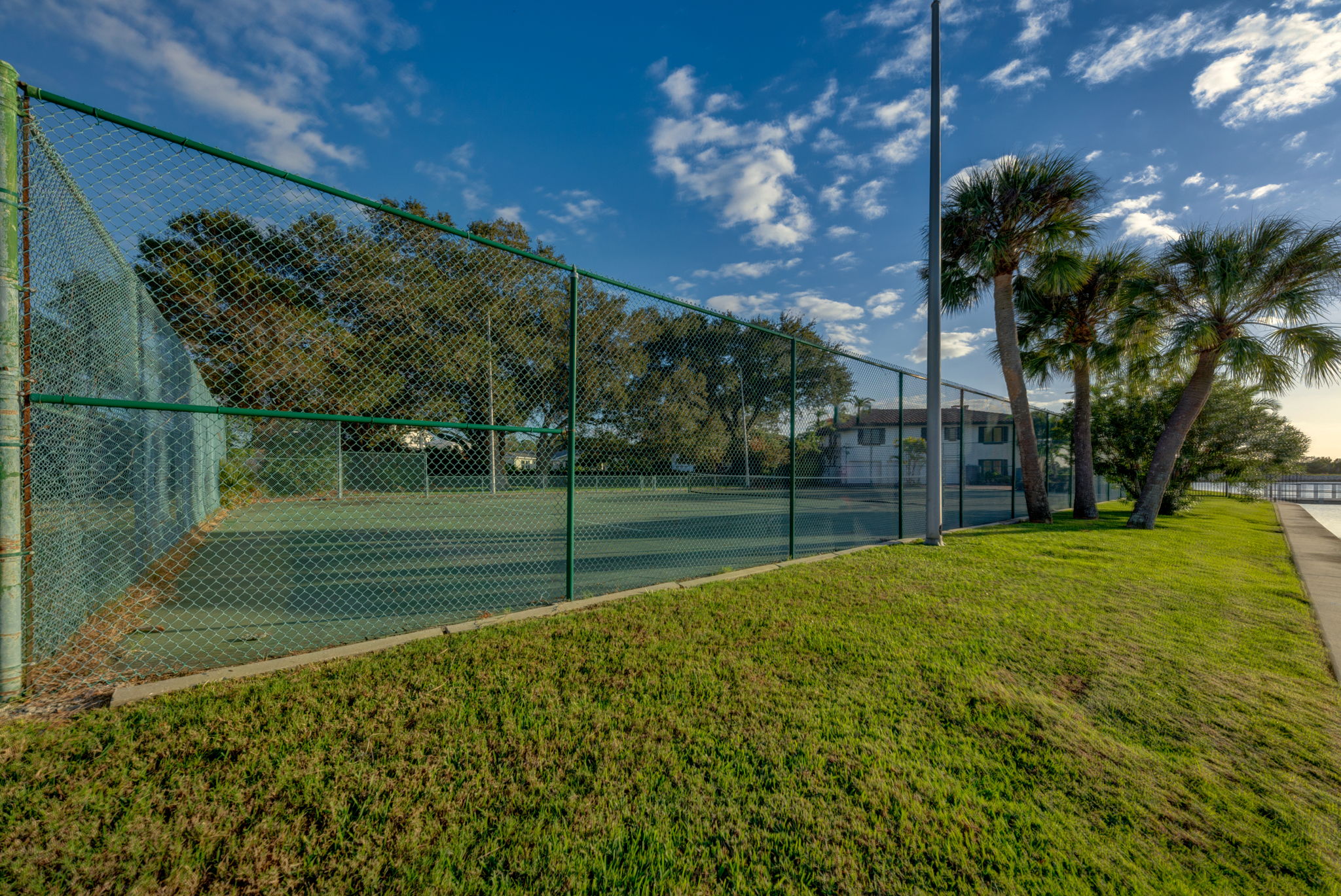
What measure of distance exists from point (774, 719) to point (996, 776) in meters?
0.92

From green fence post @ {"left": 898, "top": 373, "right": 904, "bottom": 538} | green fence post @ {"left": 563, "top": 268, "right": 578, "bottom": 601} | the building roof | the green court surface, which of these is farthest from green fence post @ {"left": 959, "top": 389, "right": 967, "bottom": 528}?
green fence post @ {"left": 563, "top": 268, "right": 578, "bottom": 601}

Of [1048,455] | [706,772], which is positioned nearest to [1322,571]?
[1048,455]

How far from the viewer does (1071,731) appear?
95.7 inches

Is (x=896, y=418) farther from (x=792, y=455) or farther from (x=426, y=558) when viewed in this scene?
(x=426, y=558)

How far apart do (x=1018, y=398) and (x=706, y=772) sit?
40.2 ft

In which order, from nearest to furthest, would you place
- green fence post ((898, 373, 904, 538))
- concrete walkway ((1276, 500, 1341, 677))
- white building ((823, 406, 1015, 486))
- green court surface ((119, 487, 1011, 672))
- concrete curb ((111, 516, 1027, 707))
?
concrete curb ((111, 516, 1027, 707)) < green court surface ((119, 487, 1011, 672)) < concrete walkway ((1276, 500, 1341, 677)) < green fence post ((898, 373, 904, 538)) < white building ((823, 406, 1015, 486))

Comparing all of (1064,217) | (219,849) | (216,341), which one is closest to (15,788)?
(219,849)

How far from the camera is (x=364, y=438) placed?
904 cm

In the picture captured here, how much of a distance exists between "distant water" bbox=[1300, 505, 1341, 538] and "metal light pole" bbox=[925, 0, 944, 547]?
10979 mm

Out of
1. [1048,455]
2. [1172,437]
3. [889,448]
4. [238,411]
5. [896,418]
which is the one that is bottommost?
[1048,455]

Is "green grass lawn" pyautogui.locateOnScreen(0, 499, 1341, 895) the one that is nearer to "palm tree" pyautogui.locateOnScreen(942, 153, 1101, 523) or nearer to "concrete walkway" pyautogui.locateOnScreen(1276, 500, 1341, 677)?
"concrete walkway" pyautogui.locateOnScreen(1276, 500, 1341, 677)

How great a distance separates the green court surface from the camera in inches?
152

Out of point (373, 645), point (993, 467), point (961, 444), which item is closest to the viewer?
A: point (373, 645)

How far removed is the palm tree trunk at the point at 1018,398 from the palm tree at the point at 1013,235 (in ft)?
0.05
